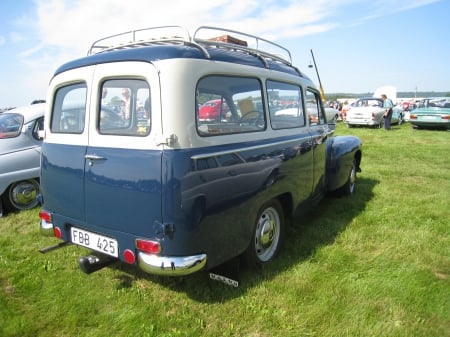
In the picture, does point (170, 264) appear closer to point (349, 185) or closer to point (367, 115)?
point (349, 185)

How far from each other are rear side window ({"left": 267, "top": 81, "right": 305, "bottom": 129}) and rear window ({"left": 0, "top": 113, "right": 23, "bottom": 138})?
163 inches

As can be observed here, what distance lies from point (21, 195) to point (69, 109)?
2848 mm

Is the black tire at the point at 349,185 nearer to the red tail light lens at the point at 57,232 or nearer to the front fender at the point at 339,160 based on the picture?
the front fender at the point at 339,160

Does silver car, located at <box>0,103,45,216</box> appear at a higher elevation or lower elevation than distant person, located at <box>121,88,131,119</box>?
lower

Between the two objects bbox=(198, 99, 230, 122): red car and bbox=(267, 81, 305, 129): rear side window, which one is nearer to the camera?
bbox=(198, 99, 230, 122): red car

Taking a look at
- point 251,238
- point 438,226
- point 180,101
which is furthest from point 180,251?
point 438,226

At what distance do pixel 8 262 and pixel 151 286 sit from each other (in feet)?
5.56

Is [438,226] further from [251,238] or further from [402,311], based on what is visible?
[251,238]

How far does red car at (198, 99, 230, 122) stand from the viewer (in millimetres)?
2793

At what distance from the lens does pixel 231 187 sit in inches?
112

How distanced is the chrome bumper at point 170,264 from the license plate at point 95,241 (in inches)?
13.3

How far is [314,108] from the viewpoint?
15.6 feet

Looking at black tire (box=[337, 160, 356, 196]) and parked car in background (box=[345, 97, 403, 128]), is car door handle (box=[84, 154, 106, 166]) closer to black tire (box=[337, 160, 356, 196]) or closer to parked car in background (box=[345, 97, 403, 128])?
black tire (box=[337, 160, 356, 196])

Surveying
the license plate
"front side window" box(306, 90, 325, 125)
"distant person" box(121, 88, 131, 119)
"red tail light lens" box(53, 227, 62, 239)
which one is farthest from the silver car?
"front side window" box(306, 90, 325, 125)
